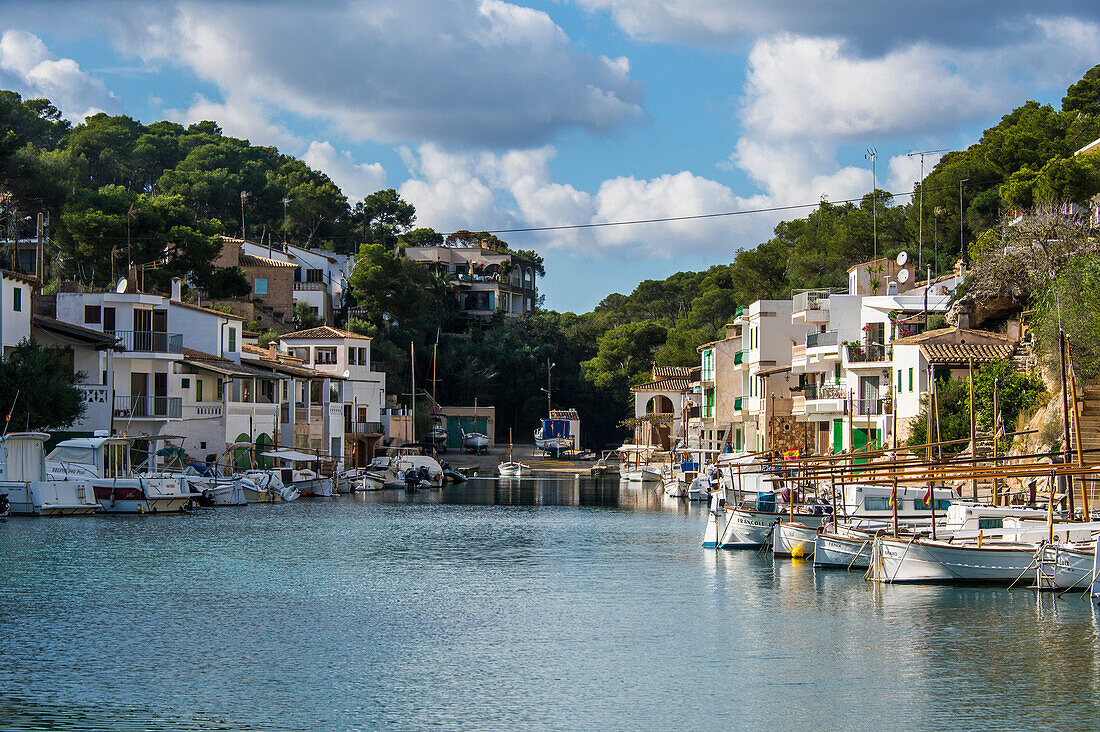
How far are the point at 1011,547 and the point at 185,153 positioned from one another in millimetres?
101132

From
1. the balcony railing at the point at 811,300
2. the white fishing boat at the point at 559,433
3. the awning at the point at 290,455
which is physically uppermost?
the balcony railing at the point at 811,300

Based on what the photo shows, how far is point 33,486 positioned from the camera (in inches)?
1876

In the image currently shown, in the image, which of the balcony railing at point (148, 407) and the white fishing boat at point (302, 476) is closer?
the balcony railing at point (148, 407)

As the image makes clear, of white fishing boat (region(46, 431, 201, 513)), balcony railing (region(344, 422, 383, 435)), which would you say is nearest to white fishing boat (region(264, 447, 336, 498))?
balcony railing (region(344, 422, 383, 435))

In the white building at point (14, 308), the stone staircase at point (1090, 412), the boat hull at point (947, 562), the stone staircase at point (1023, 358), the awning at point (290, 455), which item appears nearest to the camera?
the boat hull at point (947, 562)

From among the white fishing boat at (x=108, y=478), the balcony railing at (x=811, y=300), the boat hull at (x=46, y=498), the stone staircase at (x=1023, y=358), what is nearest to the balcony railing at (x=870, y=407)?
the stone staircase at (x=1023, y=358)

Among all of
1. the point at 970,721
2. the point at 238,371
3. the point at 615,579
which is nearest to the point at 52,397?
the point at 238,371

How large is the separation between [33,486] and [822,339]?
42198mm

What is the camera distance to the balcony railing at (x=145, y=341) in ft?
203

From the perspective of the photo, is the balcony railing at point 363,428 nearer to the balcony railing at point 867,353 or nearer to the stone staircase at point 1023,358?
the balcony railing at point 867,353

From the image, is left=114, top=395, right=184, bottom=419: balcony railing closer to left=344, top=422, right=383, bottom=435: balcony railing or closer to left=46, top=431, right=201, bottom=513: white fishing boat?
left=46, top=431, right=201, bottom=513: white fishing boat

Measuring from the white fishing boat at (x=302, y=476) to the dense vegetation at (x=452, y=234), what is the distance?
1796cm

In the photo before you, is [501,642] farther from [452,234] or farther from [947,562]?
[452,234]

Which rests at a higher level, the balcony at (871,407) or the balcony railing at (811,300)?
the balcony railing at (811,300)
